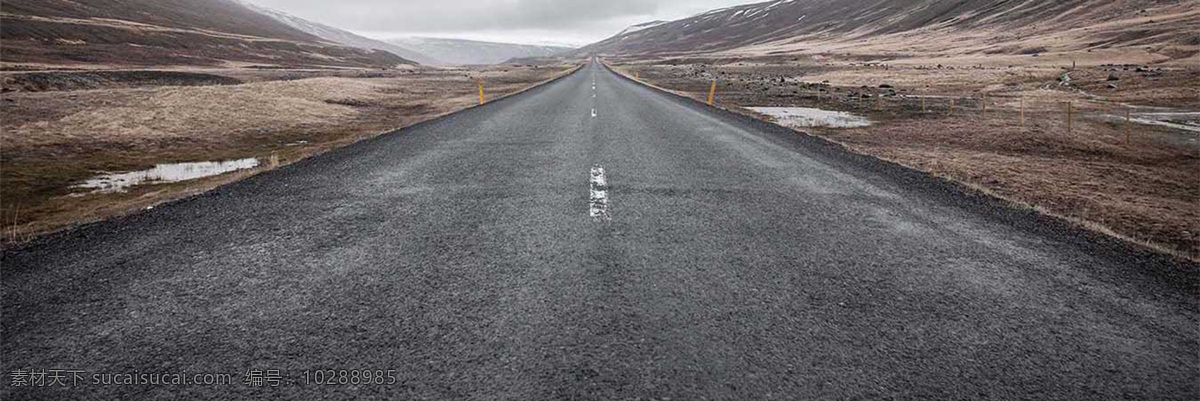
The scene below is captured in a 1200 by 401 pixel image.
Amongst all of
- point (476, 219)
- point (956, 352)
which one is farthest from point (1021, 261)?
point (476, 219)

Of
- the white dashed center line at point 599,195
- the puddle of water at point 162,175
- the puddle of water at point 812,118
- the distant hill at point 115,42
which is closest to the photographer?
the white dashed center line at point 599,195

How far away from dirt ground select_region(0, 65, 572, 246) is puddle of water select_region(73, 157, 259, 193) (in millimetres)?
277

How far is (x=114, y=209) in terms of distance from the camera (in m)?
7.12

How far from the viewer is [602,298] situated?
13.5ft

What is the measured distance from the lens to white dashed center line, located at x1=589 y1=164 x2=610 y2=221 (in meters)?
6.37

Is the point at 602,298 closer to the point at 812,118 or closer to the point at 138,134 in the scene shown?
the point at 138,134

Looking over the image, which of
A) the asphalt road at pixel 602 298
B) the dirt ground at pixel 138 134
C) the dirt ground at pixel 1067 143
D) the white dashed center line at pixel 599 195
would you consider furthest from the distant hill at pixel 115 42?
the dirt ground at pixel 1067 143

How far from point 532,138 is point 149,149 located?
10596 mm

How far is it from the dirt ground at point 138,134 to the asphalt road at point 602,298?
278cm

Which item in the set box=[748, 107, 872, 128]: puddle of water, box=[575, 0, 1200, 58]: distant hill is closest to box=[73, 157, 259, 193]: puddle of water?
box=[748, 107, 872, 128]: puddle of water

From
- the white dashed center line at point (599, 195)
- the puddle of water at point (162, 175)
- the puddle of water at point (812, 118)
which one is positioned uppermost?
the puddle of water at point (812, 118)

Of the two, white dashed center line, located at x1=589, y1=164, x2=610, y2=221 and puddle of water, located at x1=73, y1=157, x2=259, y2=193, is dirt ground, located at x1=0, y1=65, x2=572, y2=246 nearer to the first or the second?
puddle of water, located at x1=73, y1=157, x2=259, y2=193

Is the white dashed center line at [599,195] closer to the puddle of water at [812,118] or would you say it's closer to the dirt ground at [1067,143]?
the dirt ground at [1067,143]

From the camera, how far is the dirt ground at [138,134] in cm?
852
